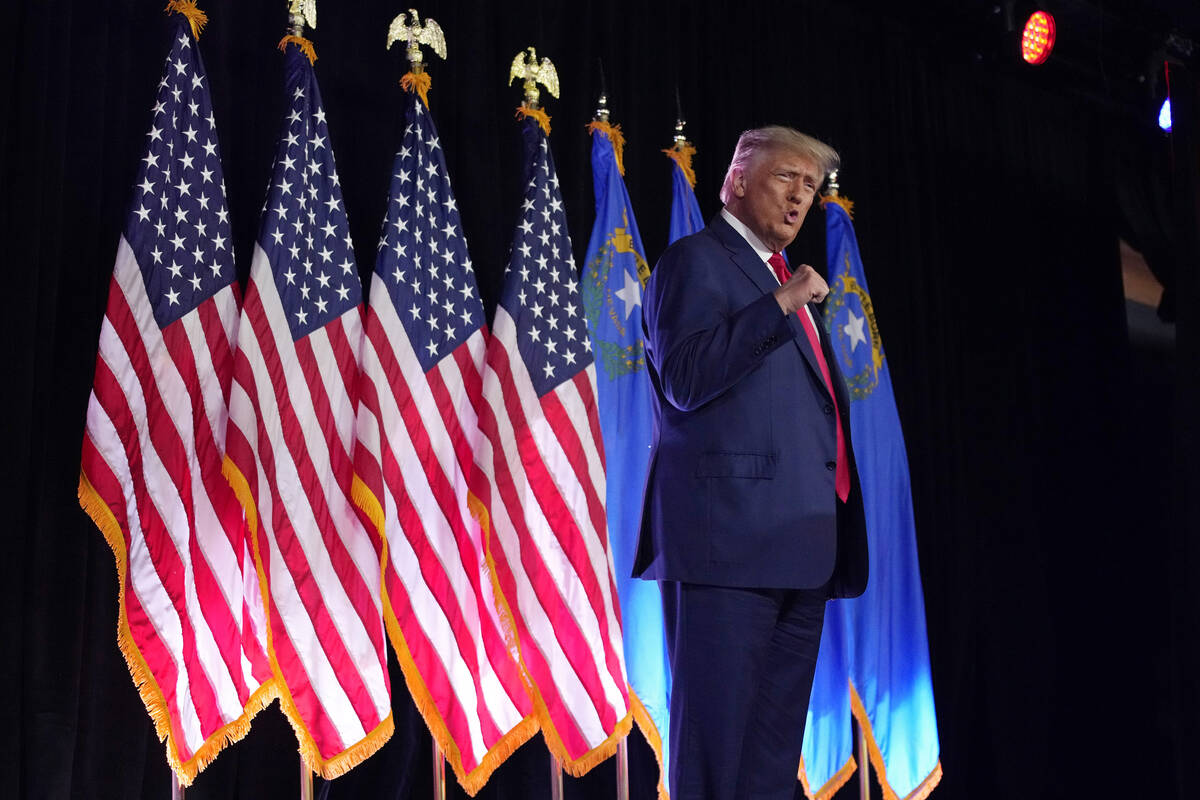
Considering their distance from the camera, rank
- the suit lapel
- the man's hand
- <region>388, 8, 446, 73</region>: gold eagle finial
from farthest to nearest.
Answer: <region>388, 8, 446, 73</region>: gold eagle finial
the suit lapel
the man's hand

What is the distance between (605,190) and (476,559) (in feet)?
3.93

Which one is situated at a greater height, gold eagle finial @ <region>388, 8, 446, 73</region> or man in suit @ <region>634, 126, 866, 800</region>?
gold eagle finial @ <region>388, 8, 446, 73</region>

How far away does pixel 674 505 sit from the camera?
2402 mm

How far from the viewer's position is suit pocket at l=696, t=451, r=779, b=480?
2.37 m

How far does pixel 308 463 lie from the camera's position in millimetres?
2850

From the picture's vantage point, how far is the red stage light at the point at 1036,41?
4.47m

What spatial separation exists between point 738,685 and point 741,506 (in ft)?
1.12

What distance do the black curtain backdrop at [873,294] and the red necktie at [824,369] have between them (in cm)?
117

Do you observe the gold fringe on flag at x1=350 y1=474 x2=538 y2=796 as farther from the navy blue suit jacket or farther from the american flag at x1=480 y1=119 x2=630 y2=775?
the navy blue suit jacket

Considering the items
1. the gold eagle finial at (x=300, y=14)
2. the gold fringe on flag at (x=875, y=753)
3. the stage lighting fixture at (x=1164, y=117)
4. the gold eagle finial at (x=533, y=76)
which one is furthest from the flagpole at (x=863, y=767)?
the stage lighting fixture at (x=1164, y=117)

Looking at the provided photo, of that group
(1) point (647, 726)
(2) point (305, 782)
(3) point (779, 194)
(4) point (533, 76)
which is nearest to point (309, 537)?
(2) point (305, 782)

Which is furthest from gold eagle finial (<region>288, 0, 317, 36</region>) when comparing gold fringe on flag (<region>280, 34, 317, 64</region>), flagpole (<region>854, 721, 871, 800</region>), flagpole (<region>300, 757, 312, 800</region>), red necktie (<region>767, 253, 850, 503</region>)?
flagpole (<region>854, 721, 871, 800</region>)

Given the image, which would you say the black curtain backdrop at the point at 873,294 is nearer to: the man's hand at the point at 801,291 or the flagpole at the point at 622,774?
the flagpole at the point at 622,774

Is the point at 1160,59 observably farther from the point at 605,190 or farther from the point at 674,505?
the point at 674,505
